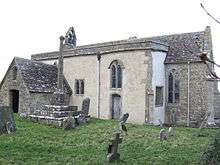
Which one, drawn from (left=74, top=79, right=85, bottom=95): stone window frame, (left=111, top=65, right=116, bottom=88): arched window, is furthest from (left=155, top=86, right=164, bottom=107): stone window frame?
(left=74, top=79, right=85, bottom=95): stone window frame

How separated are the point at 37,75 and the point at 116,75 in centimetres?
697

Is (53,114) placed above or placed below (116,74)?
below

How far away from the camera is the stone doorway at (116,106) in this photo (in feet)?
92.5

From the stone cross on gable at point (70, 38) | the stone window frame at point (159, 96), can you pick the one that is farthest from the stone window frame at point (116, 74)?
the stone cross on gable at point (70, 38)

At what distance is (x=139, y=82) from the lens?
87.1ft

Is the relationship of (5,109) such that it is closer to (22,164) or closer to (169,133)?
(22,164)

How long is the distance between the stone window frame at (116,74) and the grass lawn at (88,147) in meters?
9.35

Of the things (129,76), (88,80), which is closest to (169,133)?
(129,76)

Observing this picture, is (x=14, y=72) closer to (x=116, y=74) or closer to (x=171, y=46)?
(x=116, y=74)

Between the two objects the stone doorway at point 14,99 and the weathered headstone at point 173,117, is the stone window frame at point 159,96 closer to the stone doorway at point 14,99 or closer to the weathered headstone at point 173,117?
the weathered headstone at point 173,117

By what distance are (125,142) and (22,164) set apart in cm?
576

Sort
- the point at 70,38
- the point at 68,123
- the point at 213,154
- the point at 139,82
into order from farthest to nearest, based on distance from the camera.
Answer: the point at 70,38
the point at 139,82
the point at 68,123
the point at 213,154

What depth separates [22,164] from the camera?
10586 millimetres

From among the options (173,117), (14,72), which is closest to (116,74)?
(173,117)
